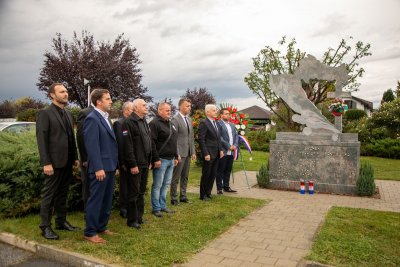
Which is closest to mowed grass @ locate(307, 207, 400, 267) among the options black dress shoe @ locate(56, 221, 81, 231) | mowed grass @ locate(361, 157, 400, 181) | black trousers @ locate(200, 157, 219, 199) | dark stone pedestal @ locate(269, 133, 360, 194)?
dark stone pedestal @ locate(269, 133, 360, 194)

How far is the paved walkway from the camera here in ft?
14.1

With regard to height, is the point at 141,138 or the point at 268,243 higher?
the point at 141,138

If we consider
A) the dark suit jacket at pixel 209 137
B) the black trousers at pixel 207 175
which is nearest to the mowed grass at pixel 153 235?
the black trousers at pixel 207 175

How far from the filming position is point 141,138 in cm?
546

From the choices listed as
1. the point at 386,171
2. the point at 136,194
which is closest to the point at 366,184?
the point at 386,171

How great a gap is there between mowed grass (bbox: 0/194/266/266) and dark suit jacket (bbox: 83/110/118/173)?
3.32ft

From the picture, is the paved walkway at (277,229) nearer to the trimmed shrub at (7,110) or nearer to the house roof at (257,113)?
the trimmed shrub at (7,110)

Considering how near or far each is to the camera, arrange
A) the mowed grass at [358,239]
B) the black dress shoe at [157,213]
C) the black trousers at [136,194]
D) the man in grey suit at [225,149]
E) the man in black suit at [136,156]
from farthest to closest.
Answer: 1. the man in grey suit at [225,149]
2. the black dress shoe at [157,213]
3. the black trousers at [136,194]
4. the man in black suit at [136,156]
5. the mowed grass at [358,239]

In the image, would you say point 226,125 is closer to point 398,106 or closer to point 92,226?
A: point 92,226

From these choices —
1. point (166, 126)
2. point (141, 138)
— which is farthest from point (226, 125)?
point (141, 138)

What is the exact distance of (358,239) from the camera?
A: 5.04m

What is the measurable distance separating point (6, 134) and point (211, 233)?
4381 mm

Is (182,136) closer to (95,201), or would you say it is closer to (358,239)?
(95,201)

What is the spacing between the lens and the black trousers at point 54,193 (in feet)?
16.0
